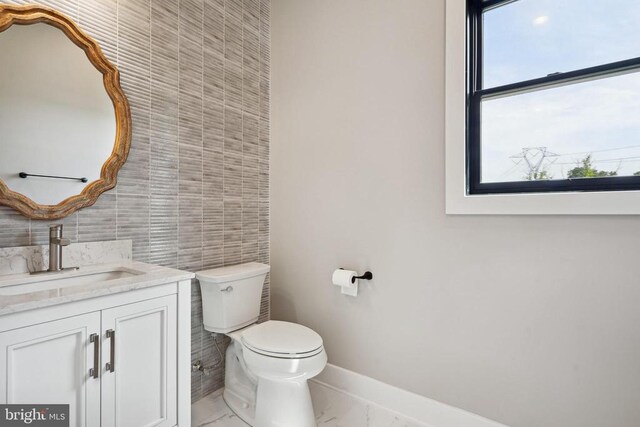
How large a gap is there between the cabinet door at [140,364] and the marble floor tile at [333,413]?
1.73ft

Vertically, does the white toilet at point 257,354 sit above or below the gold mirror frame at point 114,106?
below

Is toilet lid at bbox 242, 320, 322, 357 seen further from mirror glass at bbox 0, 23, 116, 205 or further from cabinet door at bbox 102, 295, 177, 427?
mirror glass at bbox 0, 23, 116, 205

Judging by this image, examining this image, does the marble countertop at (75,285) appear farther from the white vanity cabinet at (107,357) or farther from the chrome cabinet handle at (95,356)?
the chrome cabinet handle at (95,356)

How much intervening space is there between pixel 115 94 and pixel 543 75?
1957mm

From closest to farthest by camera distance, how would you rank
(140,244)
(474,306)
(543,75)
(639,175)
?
(639,175) < (543,75) < (474,306) < (140,244)

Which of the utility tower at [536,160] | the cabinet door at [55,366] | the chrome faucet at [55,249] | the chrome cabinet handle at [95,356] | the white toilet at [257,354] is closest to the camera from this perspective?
the cabinet door at [55,366]

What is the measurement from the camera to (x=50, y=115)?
1350mm

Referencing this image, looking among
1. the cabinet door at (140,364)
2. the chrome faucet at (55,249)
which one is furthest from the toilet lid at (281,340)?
the chrome faucet at (55,249)

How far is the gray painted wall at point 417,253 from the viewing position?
4.17 ft

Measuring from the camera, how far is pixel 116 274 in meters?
1.43

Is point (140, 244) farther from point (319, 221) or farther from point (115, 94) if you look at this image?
point (319, 221)

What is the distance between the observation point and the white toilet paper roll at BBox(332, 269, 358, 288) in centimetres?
182

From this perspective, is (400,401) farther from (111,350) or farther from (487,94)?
(487,94)

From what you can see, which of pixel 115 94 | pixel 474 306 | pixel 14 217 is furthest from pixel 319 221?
pixel 14 217
